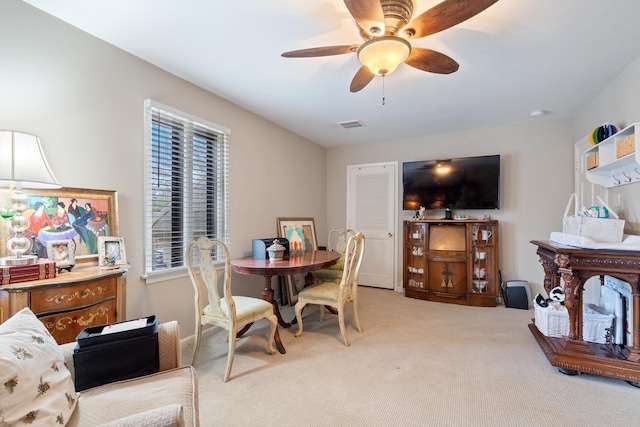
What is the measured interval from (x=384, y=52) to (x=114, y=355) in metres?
2.14

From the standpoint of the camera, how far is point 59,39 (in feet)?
6.34

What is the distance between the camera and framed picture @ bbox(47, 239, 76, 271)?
176 cm

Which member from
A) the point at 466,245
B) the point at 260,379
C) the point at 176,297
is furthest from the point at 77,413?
the point at 466,245

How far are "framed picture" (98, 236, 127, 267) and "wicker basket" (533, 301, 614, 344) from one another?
11.5 ft

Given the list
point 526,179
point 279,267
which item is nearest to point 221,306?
point 279,267

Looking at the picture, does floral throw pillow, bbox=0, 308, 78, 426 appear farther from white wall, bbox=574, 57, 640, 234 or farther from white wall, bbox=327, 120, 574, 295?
white wall, bbox=327, 120, 574, 295

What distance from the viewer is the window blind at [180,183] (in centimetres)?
249

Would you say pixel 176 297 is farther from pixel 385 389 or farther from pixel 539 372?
pixel 539 372

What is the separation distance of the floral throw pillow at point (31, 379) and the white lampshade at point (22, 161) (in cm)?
72

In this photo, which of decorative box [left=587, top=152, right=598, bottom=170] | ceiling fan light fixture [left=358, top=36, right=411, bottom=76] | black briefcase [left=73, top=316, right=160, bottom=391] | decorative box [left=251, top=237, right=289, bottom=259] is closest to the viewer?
black briefcase [left=73, top=316, right=160, bottom=391]

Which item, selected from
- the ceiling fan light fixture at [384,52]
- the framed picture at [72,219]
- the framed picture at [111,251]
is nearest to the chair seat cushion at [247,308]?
the framed picture at [111,251]

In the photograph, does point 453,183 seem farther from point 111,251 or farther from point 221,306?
point 111,251

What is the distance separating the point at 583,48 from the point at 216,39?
2.77 meters

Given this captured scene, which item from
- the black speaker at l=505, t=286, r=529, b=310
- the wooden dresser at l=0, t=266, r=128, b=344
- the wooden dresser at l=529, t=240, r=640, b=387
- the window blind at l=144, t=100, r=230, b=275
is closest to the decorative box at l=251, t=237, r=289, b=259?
the window blind at l=144, t=100, r=230, b=275
